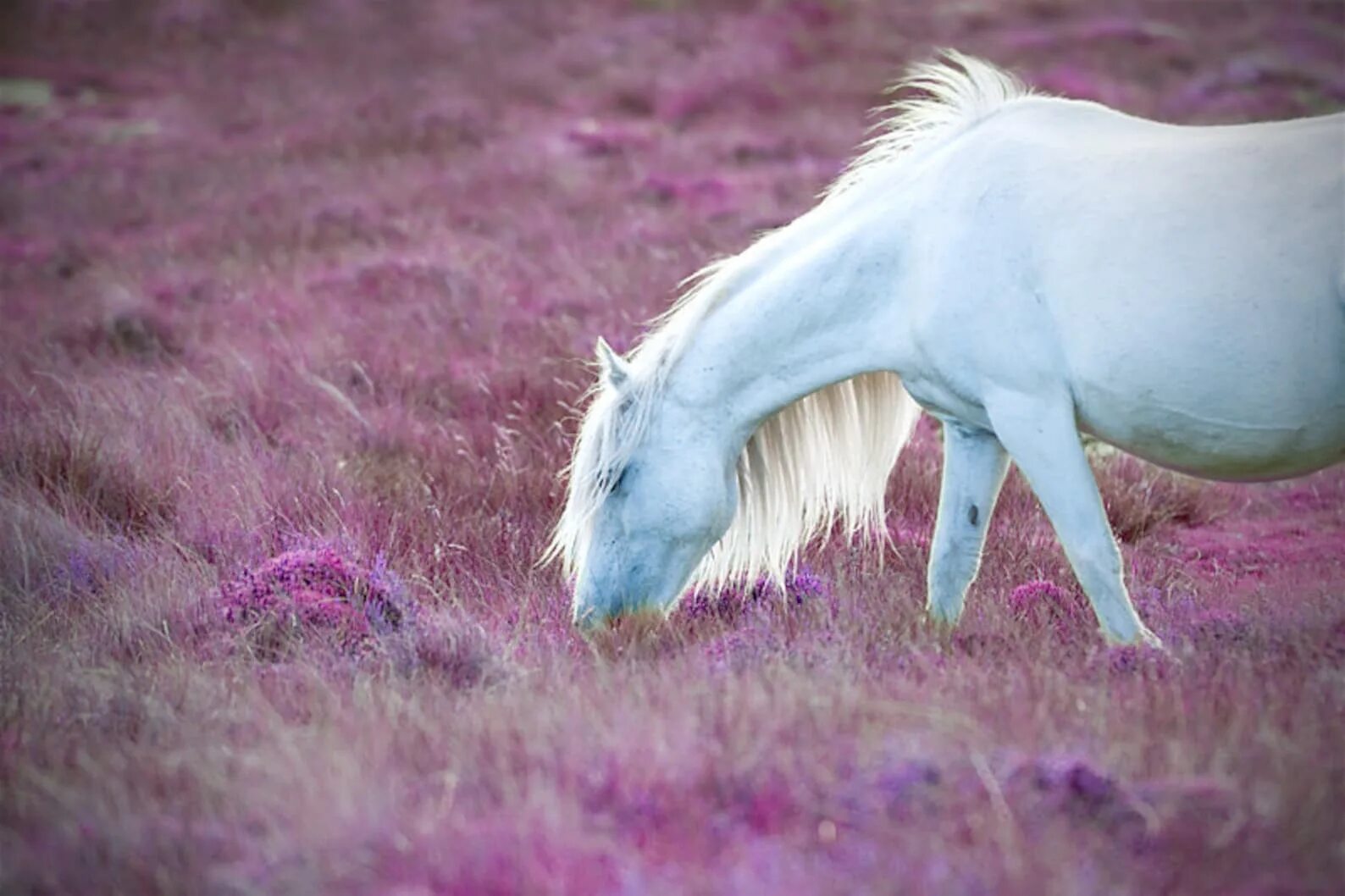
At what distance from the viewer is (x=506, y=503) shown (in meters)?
6.55

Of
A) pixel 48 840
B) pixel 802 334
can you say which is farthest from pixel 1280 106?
pixel 48 840

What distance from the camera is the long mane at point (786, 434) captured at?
4.87 metres

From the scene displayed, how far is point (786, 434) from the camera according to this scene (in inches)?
199

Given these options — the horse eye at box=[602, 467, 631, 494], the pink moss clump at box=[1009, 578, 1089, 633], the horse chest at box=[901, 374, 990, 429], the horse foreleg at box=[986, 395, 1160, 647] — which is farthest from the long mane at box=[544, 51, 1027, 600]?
the horse foreleg at box=[986, 395, 1160, 647]

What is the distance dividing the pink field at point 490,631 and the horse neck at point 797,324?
2.59ft

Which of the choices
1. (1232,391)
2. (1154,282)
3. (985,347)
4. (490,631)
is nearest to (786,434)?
(985,347)

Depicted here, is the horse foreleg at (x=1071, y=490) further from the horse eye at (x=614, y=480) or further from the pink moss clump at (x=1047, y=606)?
the horse eye at (x=614, y=480)

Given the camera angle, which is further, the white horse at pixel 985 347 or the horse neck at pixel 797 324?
Result: the horse neck at pixel 797 324

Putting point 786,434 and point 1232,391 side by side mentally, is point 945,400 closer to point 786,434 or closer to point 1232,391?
point 786,434

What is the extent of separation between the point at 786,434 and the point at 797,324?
18.1 inches

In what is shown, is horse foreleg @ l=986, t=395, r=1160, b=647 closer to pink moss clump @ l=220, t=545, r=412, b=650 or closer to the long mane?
the long mane

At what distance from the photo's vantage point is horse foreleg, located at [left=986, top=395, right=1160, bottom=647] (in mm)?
4332

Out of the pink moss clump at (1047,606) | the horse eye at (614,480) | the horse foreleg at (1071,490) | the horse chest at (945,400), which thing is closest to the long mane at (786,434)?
the horse eye at (614,480)

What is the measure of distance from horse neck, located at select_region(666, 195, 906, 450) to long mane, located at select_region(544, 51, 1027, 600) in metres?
0.06
